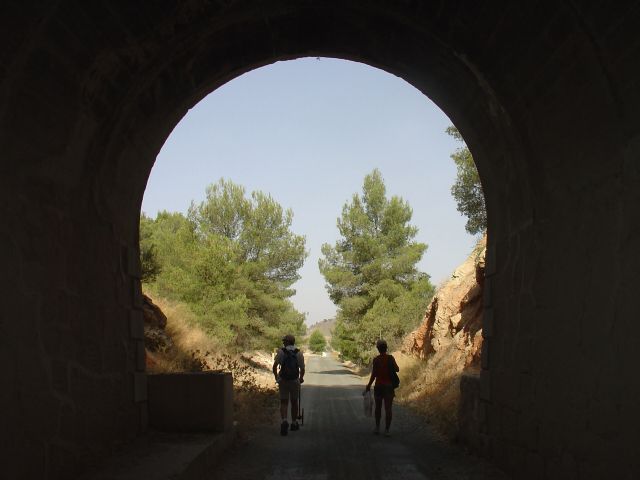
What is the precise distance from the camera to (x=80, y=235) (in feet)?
20.9

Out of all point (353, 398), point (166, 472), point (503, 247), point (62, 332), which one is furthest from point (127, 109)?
point (353, 398)

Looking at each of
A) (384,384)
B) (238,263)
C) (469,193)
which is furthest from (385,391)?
(238,263)

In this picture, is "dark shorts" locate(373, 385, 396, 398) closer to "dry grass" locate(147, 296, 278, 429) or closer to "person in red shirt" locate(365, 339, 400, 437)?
"person in red shirt" locate(365, 339, 400, 437)

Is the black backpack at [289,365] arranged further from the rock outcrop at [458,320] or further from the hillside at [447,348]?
the rock outcrop at [458,320]

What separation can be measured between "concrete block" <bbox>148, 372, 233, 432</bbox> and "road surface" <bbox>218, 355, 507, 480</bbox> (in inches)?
24.1

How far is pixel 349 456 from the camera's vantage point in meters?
8.45

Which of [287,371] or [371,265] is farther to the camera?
[371,265]

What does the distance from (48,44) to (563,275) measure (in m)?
4.82

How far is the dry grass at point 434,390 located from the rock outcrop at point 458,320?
382mm

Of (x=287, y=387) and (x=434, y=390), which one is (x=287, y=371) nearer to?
(x=287, y=387)

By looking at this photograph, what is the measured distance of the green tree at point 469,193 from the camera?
24328mm

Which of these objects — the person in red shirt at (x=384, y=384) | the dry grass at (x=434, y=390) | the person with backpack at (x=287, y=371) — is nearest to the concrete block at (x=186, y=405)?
the person with backpack at (x=287, y=371)

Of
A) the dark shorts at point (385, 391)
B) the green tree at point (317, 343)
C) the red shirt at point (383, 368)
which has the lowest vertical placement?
the green tree at point (317, 343)

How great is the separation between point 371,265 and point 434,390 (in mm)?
23957
